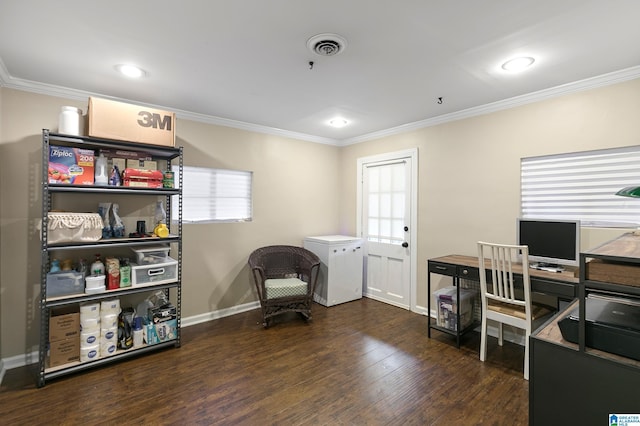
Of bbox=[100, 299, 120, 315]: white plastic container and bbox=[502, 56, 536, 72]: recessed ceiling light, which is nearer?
bbox=[502, 56, 536, 72]: recessed ceiling light

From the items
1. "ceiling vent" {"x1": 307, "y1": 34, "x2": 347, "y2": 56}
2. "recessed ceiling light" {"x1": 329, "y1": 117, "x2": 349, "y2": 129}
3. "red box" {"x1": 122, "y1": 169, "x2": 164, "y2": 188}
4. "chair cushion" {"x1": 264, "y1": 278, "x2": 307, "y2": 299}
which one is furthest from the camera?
"recessed ceiling light" {"x1": 329, "y1": 117, "x2": 349, "y2": 129}

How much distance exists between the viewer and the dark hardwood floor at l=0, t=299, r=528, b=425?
6.51ft

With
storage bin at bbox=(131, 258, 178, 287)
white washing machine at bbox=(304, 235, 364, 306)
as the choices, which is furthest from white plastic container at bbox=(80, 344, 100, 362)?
white washing machine at bbox=(304, 235, 364, 306)

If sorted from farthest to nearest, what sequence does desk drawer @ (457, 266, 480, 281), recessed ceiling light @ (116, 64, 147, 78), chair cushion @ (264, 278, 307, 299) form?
chair cushion @ (264, 278, 307, 299) < desk drawer @ (457, 266, 480, 281) < recessed ceiling light @ (116, 64, 147, 78)

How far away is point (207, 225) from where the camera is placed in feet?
12.0

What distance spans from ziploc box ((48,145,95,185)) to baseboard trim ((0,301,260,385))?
163cm

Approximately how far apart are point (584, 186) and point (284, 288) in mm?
3095

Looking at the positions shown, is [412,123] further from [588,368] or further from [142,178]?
[588,368]

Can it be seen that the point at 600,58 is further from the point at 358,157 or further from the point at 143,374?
the point at 143,374

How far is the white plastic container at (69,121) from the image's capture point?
2.44 meters

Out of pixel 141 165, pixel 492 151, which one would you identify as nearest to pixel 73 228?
pixel 141 165

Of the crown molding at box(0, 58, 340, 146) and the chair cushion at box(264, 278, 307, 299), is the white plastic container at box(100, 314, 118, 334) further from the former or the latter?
the crown molding at box(0, 58, 340, 146)

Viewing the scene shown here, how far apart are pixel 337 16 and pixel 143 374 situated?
3.01 m

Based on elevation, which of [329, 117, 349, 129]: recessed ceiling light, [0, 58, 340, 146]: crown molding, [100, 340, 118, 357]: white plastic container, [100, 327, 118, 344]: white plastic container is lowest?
[100, 340, 118, 357]: white plastic container
